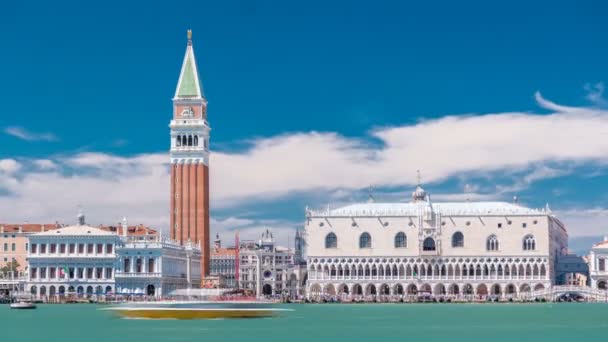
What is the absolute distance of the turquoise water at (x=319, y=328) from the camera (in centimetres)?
5778

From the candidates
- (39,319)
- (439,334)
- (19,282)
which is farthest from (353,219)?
(439,334)

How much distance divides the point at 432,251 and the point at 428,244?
1123 mm

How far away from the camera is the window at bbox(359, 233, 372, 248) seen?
138 metres

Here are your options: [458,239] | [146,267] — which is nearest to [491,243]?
[458,239]

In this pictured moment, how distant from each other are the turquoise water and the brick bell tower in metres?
57.3

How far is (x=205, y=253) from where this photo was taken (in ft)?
472

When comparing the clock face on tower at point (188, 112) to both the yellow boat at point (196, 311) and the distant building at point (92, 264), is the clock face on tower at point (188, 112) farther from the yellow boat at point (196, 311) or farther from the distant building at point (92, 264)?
the yellow boat at point (196, 311)

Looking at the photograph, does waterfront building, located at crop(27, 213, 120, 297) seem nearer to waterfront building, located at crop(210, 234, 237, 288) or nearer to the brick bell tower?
the brick bell tower

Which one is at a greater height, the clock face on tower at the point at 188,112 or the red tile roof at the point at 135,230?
the clock face on tower at the point at 188,112

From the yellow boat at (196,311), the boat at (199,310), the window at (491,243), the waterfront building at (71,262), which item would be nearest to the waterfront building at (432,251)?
the window at (491,243)

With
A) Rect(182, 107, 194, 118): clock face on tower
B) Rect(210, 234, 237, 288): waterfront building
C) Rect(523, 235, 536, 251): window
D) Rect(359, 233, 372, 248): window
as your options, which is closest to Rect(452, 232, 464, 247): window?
Rect(523, 235, 536, 251): window

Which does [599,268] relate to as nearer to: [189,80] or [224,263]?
[189,80]

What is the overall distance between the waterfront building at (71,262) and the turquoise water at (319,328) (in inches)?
1722

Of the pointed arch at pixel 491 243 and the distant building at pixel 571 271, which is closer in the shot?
the pointed arch at pixel 491 243
